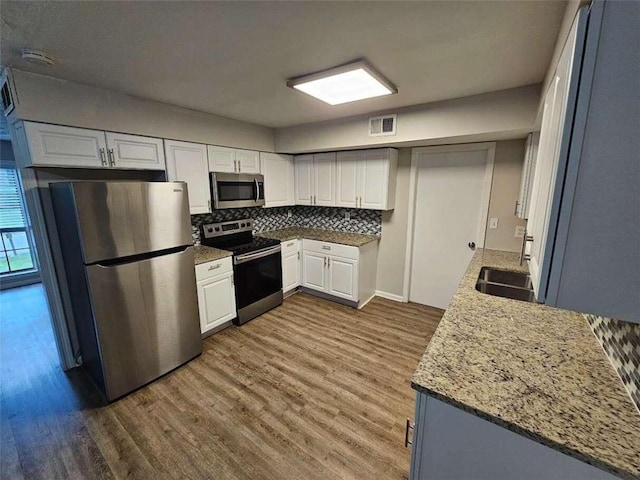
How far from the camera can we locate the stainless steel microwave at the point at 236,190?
9.74 ft

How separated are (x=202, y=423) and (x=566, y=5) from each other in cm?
302

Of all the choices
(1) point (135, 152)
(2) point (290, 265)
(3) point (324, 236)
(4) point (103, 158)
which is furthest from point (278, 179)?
(4) point (103, 158)

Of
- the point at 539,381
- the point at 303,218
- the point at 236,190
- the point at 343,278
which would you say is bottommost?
the point at 343,278

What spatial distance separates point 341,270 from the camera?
3492 mm

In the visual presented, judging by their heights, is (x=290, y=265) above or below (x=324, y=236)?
below

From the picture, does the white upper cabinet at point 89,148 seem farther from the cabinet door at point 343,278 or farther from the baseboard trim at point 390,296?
the baseboard trim at point 390,296

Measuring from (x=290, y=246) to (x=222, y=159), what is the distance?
1.39 m

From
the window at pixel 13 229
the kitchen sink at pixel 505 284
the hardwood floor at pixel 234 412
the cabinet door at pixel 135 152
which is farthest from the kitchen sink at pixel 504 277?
the window at pixel 13 229

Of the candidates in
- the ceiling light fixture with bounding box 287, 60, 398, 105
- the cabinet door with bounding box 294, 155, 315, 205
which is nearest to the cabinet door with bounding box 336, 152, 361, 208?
the cabinet door with bounding box 294, 155, 315, 205

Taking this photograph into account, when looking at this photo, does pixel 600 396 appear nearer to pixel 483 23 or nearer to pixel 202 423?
pixel 483 23

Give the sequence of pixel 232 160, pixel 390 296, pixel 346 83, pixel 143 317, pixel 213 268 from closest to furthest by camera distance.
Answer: pixel 346 83
pixel 143 317
pixel 213 268
pixel 232 160
pixel 390 296

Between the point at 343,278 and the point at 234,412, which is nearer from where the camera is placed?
the point at 234,412

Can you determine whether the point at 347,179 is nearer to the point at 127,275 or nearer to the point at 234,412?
the point at 127,275

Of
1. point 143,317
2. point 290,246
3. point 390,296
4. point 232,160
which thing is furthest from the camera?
point 390,296
